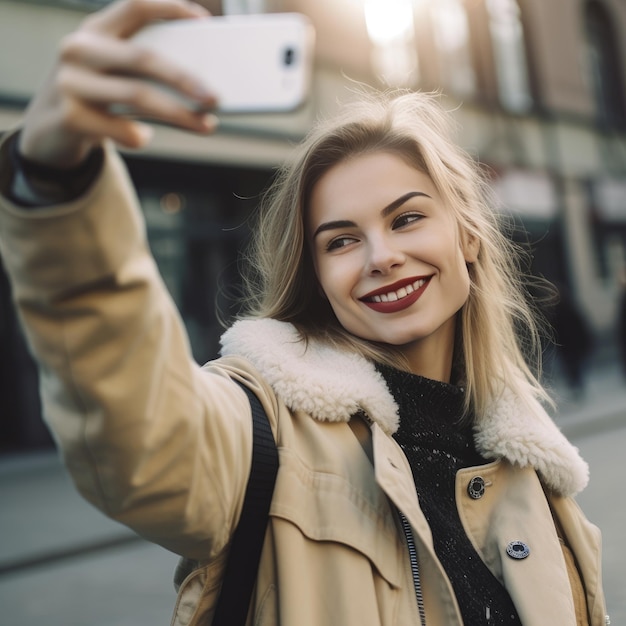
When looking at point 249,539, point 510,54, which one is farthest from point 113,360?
point 510,54

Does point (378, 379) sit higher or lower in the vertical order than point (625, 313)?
higher

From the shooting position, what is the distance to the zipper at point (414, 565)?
1.24m

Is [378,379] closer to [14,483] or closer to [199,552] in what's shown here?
[199,552]

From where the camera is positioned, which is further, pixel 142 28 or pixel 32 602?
pixel 32 602

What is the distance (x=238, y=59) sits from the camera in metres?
0.78

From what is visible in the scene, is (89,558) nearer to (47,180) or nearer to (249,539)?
(249,539)

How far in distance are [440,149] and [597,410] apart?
371 inches

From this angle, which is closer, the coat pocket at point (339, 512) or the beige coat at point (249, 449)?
the beige coat at point (249, 449)

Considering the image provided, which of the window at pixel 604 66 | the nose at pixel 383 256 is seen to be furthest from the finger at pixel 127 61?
the window at pixel 604 66

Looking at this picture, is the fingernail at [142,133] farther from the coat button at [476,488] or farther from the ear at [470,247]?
the ear at [470,247]

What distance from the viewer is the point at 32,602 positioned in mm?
4551

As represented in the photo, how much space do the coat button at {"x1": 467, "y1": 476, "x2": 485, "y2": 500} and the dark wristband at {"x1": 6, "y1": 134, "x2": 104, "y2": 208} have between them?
100 cm

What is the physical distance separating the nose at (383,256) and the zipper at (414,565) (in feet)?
1.62

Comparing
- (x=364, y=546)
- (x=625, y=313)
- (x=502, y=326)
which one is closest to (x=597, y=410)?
(x=625, y=313)
